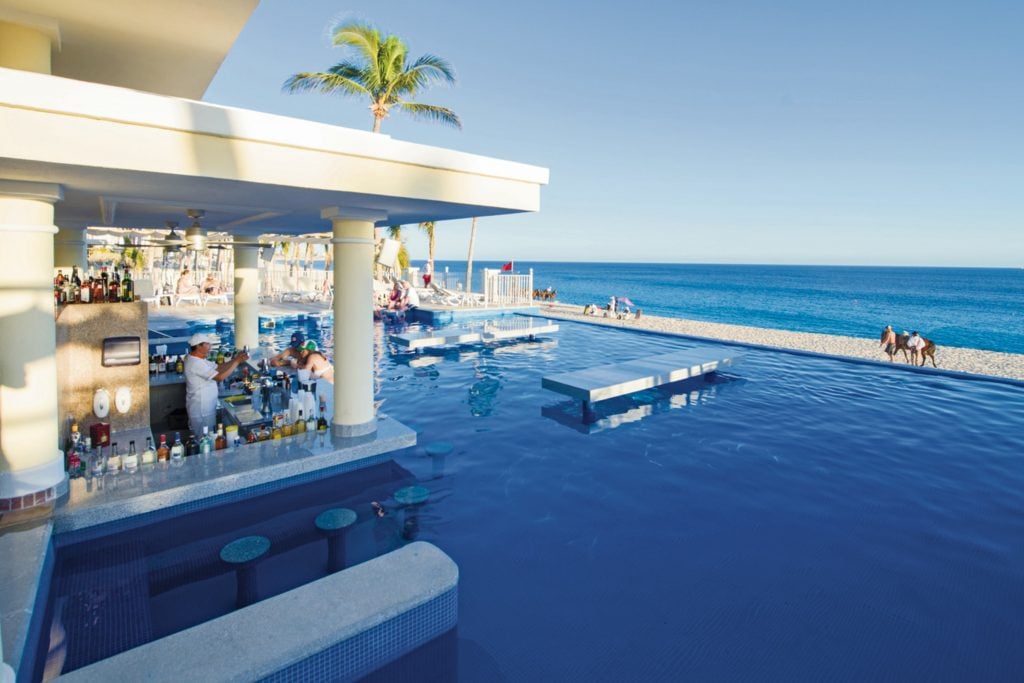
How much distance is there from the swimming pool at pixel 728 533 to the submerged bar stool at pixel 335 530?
766mm

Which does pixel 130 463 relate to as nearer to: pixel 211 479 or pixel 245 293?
pixel 211 479

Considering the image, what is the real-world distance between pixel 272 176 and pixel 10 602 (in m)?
3.68

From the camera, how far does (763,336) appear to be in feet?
65.6

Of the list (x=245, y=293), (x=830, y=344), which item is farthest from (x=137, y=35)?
(x=830, y=344)

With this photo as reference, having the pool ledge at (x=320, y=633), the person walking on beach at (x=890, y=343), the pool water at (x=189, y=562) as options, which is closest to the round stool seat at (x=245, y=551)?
the pool water at (x=189, y=562)

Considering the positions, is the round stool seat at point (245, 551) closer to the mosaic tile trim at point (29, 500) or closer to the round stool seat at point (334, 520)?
the round stool seat at point (334, 520)

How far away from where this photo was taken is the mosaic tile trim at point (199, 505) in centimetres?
507

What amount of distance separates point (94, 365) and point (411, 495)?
4402mm

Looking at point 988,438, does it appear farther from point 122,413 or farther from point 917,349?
point 122,413

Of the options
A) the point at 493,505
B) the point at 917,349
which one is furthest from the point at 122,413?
the point at 917,349

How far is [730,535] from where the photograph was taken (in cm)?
564

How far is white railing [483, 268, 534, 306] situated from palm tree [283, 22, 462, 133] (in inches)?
331

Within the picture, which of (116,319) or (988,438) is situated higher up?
(116,319)

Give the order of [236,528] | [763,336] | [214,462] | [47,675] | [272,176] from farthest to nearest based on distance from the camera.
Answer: [763,336] < [214,462] < [236,528] < [272,176] < [47,675]
